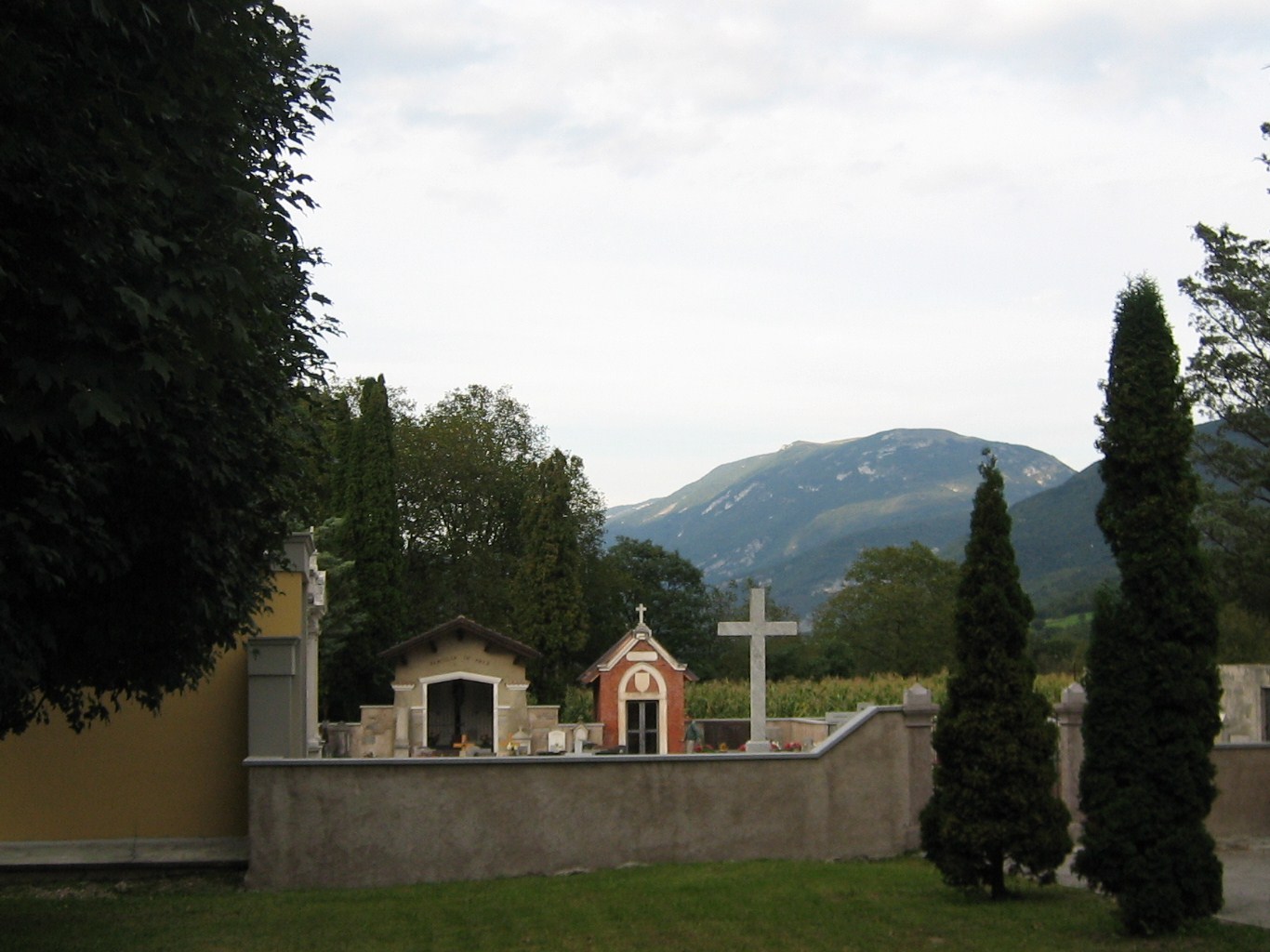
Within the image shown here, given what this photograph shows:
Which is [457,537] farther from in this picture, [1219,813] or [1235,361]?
[1219,813]

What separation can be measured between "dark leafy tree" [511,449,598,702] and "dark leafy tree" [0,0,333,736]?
38.0 metres

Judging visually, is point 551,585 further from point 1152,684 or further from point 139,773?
point 1152,684

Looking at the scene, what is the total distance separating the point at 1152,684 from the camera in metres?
9.77

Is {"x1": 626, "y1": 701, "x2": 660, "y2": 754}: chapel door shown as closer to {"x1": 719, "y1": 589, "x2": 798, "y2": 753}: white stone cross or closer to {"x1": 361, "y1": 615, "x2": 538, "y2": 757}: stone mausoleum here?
{"x1": 361, "y1": 615, "x2": 538, "y2": 757}: stone mausoleum

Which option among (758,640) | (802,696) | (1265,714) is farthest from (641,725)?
(1265,714)

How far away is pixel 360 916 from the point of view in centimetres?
1166

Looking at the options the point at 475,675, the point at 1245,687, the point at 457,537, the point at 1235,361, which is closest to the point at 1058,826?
the point at 1245,687

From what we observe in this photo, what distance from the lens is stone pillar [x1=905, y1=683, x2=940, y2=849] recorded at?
589 inches

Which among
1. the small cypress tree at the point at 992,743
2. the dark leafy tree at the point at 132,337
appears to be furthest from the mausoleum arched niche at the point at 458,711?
the dark leafy tree at the point at 132,337

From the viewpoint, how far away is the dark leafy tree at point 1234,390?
32688 mm

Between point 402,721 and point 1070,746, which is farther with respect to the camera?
point 402,721

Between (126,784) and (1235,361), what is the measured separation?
94.1 feet

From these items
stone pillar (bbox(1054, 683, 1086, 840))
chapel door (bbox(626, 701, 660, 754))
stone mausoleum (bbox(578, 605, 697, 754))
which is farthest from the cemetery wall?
chapel door (bbox(626, 701, 660, 754))

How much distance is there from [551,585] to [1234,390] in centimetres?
2456
